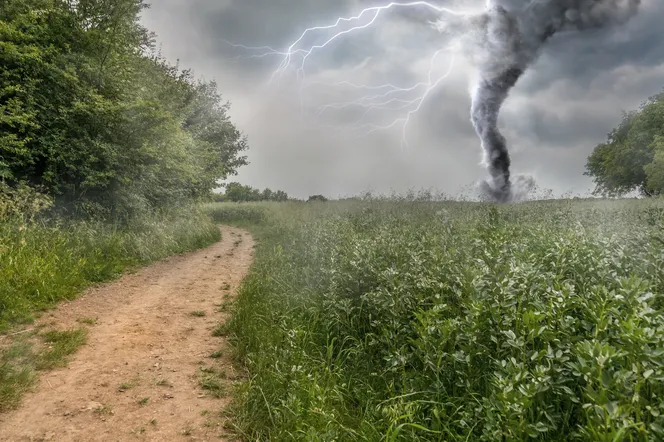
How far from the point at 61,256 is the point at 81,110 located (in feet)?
15.5

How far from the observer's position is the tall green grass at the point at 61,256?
20.2 ft

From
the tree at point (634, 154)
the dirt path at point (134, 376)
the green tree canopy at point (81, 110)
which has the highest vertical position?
the tree at point (634, 154)

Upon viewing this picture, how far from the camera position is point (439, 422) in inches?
107

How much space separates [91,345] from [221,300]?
108 inches

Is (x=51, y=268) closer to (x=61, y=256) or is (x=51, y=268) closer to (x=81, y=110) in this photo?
(x=61, y=256)

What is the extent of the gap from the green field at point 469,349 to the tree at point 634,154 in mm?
31564

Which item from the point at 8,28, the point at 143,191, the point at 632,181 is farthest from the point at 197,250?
the point at 632,181

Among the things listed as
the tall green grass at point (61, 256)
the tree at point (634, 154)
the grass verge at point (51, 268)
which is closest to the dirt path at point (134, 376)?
the grass verge at point (51, 268)

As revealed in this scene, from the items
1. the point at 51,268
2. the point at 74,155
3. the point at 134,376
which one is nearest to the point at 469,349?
the point at 134,376

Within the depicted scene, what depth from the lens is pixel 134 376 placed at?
173 inches

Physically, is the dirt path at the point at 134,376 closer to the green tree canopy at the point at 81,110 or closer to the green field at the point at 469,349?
the green field at the point at 469,349

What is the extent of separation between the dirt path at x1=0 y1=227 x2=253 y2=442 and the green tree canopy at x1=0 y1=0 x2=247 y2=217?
15.4ft

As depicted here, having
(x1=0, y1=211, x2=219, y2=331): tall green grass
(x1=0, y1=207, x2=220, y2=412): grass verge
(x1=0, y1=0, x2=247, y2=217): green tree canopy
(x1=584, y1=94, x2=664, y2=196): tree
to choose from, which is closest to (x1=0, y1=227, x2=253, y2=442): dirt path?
(x1=0, y1=207, x2=220, y2=412): grass verge

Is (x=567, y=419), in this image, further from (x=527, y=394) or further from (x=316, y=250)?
(x=316, y=250)
